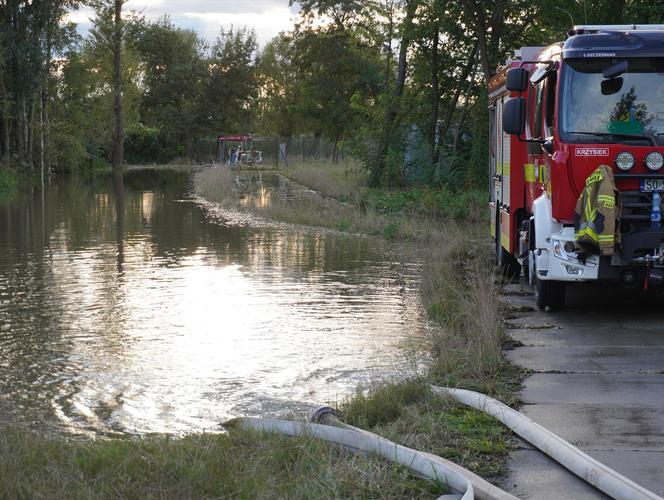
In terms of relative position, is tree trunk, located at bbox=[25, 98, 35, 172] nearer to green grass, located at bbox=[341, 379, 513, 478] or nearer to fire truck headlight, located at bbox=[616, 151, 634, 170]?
fire truck headlight, located at bbox=[616, 151, 634, 170]

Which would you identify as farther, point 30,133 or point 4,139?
point 30,133

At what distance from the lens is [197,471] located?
5.54 metres

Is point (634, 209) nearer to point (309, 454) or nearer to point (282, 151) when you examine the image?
point (309, 454)

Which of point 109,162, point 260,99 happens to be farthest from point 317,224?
point 260,99

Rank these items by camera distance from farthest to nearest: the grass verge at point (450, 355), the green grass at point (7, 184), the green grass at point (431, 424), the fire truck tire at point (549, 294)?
the green grass at point (7, 184)
the fire truck tire at point (549, 294)
the grass verge at point (450, 355)
the green grass at point (431, 424)

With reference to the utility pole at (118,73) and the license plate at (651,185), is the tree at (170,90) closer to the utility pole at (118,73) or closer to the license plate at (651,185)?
the utility pole at (118,73)

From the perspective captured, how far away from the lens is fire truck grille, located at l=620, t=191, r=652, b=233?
9.86m

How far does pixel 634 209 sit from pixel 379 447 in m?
5.15

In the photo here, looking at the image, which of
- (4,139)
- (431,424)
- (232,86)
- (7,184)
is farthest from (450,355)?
(232,86)

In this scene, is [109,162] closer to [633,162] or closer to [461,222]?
[461,222]

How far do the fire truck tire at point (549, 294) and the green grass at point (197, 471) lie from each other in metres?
5.44

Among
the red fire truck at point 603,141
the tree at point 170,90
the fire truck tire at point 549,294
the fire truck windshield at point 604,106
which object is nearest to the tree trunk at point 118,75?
the tree at point 170,90

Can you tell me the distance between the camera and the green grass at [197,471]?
17.4 feet

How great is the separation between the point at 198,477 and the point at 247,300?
7793 mm
